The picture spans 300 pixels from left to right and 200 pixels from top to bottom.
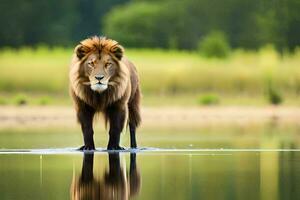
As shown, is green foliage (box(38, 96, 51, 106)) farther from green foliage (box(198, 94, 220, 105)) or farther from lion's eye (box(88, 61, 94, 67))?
lion's eye (box(88, 61, 94, 67))

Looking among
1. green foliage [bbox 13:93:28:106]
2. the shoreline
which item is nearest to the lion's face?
the shoreline

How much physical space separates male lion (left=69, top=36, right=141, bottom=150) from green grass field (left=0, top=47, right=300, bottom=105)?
15.4 m

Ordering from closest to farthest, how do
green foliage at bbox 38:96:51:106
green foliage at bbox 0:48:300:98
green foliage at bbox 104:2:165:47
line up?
green foliage at bbox 38:96:51:106 → green foliage at bbox 0:48:300:98 → green foliage at bbox 104:2:165:47

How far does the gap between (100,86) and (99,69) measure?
23cm

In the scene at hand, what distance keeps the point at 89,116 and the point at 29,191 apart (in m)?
4.34

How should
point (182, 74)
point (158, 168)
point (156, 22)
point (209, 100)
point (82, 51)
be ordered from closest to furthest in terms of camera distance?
point (158, 168)
point (82, 51)
point (209, 100)
point (182, 74)
point (156, 22)

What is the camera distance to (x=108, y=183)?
1199cm

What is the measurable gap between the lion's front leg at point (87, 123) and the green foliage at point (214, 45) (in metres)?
20.3

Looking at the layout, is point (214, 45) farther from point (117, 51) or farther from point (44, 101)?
point (117, 51)

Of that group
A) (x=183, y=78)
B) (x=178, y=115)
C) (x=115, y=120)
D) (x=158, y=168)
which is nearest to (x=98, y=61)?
(x=115, y=120)

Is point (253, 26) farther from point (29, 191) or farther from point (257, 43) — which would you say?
point (29, 191)

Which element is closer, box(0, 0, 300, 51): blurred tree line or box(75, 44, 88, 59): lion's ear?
box(75, 44, 88, 59): lion's ear

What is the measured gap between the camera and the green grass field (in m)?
32.6

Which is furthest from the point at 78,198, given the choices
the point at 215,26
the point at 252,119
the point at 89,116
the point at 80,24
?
the point at 80,24
